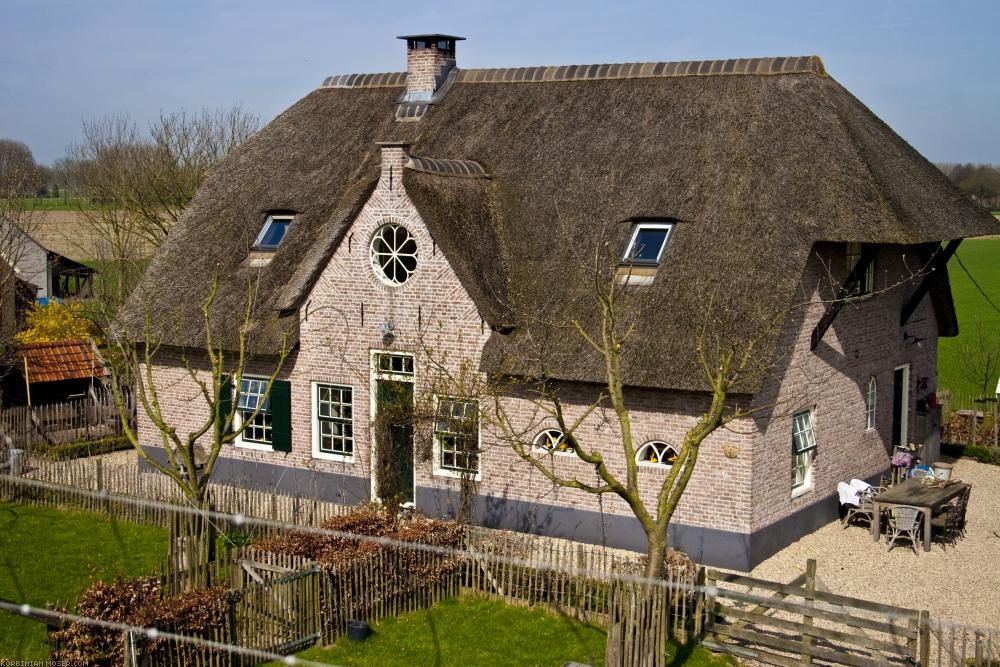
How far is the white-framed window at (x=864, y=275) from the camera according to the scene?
1725 centimetres

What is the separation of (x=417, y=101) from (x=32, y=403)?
445 inches

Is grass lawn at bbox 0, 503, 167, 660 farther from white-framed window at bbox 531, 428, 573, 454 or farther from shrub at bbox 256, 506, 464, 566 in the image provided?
white-framed window at bbox 531, 428, 573, 454

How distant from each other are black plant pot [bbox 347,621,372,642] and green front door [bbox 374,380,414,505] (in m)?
4.91

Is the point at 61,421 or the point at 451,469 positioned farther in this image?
the point at 61,421

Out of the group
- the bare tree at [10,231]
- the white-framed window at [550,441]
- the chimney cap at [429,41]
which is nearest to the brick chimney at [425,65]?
the chimney cap at [429,41]

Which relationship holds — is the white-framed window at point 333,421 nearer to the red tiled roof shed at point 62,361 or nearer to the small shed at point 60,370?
the small shed at point 60,370

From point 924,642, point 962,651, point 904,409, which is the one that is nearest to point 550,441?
point 924,642

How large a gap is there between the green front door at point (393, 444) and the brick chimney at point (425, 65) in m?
7.06

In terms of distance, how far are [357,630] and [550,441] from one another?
529 cm

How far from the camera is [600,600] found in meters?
13.3

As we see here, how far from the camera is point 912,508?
16516 millimetres

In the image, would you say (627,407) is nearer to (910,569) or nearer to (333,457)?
(910,569)

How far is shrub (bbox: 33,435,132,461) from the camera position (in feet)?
72.2

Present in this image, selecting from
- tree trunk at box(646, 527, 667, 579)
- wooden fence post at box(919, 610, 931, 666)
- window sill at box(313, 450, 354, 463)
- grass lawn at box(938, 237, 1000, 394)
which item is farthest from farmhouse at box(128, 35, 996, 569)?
grass lawn at box(938, 237, 1000, 394)
